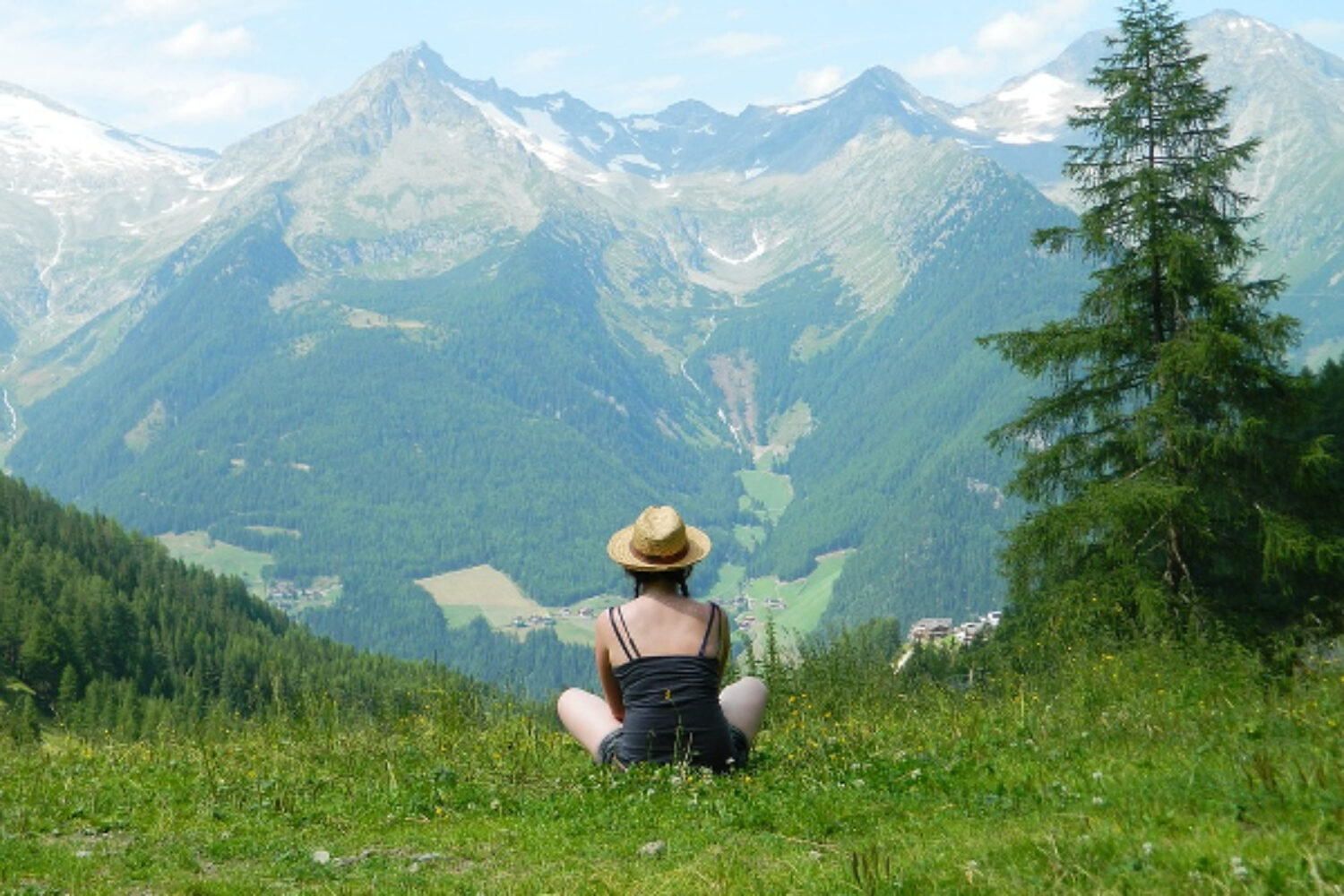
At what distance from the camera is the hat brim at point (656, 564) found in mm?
8844

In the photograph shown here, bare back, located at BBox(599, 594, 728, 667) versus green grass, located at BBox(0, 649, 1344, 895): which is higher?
bare back, located at BBox(599, 594, 728, 667)

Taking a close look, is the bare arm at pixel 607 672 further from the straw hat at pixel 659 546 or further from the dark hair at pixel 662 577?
the straw hat at pixel 659 546

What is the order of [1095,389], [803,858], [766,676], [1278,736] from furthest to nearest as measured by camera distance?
[1095,389], [766,676], [1278,736], [803,858]

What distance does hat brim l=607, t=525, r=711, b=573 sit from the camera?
8.84 metres

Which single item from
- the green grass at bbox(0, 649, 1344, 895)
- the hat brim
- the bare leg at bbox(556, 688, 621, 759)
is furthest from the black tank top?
the bare leg at bbox(556, 688, 621, 759)

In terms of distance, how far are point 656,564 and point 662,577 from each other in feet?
0.58

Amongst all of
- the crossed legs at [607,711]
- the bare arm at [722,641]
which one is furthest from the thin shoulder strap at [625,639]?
the crossed legs at [607,711]

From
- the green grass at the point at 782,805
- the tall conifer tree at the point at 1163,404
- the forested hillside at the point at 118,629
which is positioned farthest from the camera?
the forested hillside at the point at 118,629

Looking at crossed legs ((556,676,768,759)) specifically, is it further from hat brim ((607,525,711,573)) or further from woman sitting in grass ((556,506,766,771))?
hat brim ((607,525,711,573))

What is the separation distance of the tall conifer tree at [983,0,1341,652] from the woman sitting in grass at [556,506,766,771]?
32.1ft

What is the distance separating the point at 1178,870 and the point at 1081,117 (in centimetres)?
1885

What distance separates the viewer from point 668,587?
355 inches

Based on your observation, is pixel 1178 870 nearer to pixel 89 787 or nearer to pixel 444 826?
pixel 444 826

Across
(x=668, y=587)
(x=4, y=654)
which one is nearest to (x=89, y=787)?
(x=668, y=587)
